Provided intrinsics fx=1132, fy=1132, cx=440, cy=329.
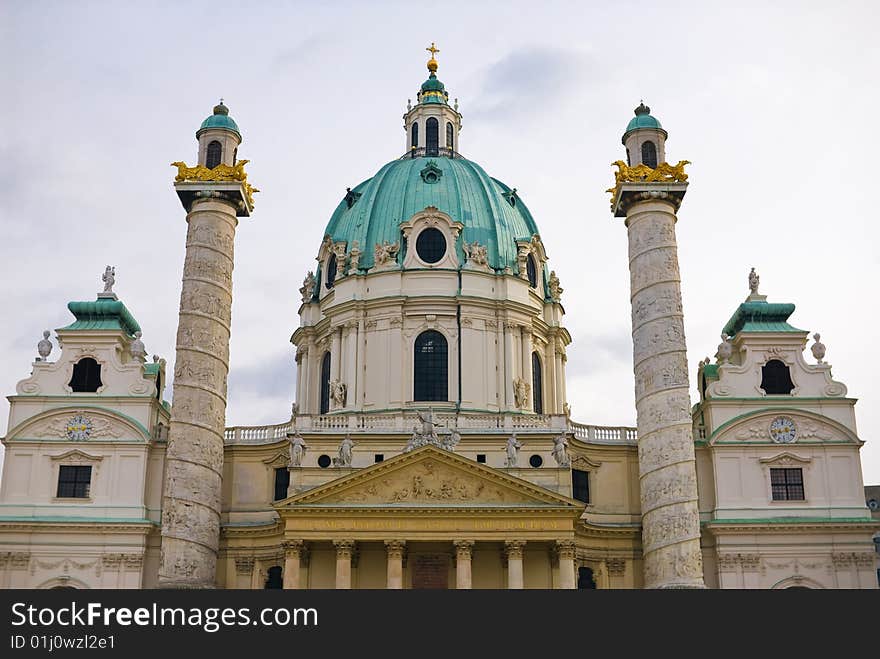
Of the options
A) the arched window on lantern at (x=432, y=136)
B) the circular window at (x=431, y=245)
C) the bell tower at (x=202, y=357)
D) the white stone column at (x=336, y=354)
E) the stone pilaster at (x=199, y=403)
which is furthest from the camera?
the arched window on lantern at (x=432, y=136)

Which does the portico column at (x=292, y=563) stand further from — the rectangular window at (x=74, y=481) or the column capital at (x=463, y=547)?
the rectangular window at (x=74, y=481)

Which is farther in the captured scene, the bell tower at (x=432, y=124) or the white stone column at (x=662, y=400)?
the bell tower at (x=432, y=124)

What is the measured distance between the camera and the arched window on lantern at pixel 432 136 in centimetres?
5984

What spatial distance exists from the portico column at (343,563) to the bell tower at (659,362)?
34.9 feet

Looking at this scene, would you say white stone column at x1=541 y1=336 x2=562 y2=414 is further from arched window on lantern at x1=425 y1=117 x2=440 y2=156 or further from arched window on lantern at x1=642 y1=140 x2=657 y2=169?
arched window on lantern at x1=642 y1=140 x2=657 y2=169

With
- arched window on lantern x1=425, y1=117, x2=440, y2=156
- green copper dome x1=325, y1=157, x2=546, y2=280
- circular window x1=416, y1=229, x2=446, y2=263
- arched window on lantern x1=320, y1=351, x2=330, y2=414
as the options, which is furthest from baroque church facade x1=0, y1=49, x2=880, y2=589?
arched window on lantern x1=425, y1=117, x2=440, y2=156

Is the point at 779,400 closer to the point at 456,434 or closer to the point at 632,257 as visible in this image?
the point at 632,257

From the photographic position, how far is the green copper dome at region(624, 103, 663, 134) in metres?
41.8

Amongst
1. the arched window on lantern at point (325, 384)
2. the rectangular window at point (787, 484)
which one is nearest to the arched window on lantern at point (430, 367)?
the arched window on lantern at point (325, 384)

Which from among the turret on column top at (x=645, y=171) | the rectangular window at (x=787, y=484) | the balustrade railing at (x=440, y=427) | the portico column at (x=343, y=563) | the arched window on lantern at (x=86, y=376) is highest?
the turret on column top at (x=645, y=171)

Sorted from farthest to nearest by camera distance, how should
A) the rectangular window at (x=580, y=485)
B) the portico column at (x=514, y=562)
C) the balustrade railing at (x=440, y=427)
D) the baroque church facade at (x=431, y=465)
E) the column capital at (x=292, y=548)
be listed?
the balustrade railing at (x=440, y=427)
the rectangular window at (x=580, y=485)
the column capital at (x=292, y=548)
the portico column at (x=514, y=562)
the baroque church facade at (x=431, y=465)

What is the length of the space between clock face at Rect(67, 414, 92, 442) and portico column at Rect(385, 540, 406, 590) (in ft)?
42.3

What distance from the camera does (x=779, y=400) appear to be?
44.9 metres
